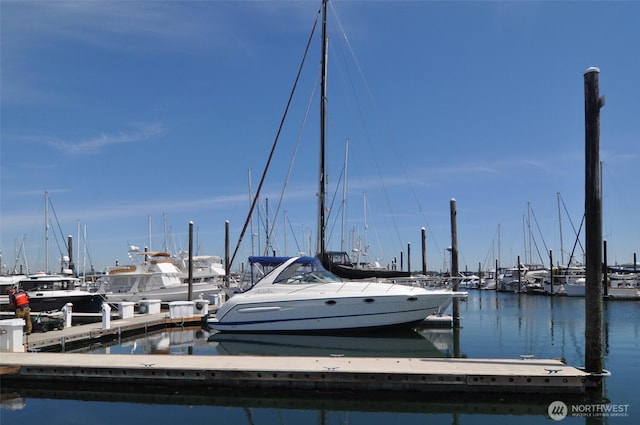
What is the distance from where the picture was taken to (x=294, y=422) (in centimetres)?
909

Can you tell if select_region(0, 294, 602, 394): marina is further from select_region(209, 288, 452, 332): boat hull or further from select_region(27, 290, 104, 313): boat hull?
select_region(27, 290, 104, 313): boat hull

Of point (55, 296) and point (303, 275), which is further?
point (55, 296)

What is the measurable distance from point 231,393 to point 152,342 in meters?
8.51

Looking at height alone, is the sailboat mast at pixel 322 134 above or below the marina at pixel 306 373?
above

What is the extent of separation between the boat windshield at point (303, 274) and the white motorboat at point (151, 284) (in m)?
16.0

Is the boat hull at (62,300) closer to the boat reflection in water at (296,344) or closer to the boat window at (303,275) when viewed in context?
the boat reflection in water at (296,344)

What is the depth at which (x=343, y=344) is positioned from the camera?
16.4 meters

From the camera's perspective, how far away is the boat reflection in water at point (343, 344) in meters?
15.2

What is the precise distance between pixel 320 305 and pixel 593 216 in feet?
33.1

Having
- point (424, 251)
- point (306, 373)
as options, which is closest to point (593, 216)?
point (306, 373)

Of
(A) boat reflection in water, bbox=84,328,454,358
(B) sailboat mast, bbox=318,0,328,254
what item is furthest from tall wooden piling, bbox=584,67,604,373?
(B) sailboat mast, bbox=318,0,328,254

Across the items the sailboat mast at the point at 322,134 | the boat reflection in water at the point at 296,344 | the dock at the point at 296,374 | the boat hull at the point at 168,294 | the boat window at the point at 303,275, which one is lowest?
the boat hull at the point at 168,294

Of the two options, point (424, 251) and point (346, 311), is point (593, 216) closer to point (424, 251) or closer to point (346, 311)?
point (346, 311)

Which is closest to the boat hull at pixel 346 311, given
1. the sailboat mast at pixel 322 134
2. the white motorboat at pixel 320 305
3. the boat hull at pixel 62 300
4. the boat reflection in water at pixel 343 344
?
the white motorboat at pixel 320 305
